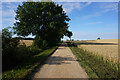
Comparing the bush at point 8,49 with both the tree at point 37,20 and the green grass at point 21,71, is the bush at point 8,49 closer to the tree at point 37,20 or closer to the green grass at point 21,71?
the green grass at point 21,71

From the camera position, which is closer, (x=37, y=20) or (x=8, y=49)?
(x=8, y=49)

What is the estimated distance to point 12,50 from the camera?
24.5 feet

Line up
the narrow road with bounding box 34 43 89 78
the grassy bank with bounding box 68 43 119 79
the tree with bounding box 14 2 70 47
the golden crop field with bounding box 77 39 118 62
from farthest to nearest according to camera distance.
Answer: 1. the tree with bounding box 14 2 70 47
2. the golden crop field with bounding box 77 39 118 62
3. the narrow road with bounding box 34 43 89 78
4. the grassy bank with bounding box 68 43 119 79

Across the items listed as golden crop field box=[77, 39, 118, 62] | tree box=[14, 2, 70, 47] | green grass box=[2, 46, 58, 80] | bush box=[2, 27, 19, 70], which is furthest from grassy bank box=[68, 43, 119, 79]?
tree box=[14, 2, 70, 47]

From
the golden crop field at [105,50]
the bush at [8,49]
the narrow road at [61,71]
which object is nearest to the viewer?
the narrow road at [61,71]

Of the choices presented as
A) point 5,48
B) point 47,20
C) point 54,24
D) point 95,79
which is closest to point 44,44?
point 54,24

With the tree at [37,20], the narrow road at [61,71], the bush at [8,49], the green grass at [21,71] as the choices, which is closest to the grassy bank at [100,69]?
the narrow road at [61,71]

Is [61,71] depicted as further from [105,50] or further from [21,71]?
[105,50]

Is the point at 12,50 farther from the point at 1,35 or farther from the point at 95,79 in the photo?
the point at 95,79

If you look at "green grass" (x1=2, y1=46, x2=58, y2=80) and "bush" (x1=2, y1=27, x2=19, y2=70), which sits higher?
"bush" (x1=2, y1=27, x2=19, y2=70)

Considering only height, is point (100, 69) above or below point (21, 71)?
above

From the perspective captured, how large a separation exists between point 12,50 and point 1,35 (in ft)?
4.52

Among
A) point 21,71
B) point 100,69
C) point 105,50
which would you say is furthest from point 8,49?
point 105,50

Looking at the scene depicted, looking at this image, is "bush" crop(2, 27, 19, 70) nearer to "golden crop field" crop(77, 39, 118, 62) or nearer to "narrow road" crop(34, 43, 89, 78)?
"narrow road" crop(34, 43, 89, 78)
